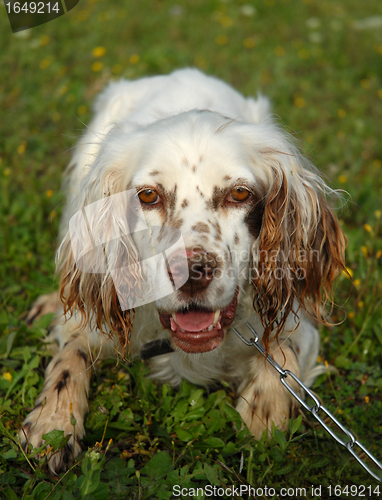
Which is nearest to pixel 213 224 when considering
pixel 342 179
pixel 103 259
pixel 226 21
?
pixel 103 259

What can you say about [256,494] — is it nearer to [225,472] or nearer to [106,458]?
[225,472]

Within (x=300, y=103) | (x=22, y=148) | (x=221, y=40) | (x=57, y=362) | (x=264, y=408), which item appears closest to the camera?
(x=264, y=408)

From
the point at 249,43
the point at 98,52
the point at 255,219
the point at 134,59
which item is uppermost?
the point at 255,219

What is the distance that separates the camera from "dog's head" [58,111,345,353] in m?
2.26

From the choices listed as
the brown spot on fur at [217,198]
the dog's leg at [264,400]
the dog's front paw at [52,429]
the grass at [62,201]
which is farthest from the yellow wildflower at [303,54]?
the dog's front paw at [52,429]

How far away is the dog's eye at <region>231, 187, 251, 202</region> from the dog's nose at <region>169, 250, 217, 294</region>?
0.40 meters

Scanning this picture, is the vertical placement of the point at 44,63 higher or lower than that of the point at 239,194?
lower

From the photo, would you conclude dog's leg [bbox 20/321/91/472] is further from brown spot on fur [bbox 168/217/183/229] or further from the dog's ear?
brown spot on fur [bbox 168/217/183/229]

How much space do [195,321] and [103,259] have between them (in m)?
0.68

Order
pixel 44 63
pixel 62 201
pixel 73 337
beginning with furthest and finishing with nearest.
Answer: pixel 44 63
pixel 62 201
pixel 73 337

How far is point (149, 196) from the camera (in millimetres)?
2438

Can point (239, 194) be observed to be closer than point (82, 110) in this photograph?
Yes

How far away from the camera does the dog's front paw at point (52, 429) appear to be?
2.31 metres

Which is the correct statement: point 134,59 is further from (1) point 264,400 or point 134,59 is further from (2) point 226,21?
(1) point 264,400
